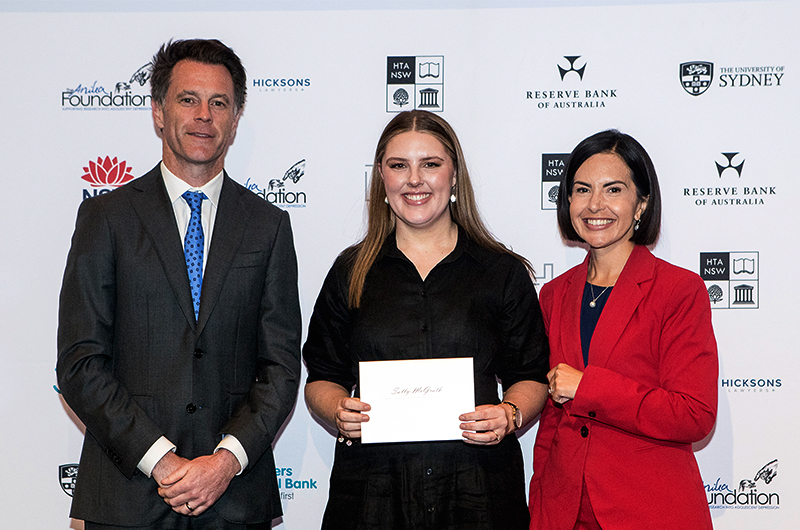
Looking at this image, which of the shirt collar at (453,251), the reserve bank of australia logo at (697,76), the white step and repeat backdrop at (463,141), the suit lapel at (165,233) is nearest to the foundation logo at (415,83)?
the white step and repeat backdrop at (463,141)

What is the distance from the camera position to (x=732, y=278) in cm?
331

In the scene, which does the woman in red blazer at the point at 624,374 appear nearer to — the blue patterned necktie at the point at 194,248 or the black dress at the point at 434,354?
the black dress at the point at 434,354

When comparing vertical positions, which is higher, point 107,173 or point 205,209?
point 107,173

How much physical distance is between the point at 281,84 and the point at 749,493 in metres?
3.09

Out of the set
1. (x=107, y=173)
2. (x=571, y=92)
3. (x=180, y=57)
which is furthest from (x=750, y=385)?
(x=107, y=173)

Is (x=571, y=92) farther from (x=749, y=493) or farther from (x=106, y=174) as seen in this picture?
(x=106, y=174)

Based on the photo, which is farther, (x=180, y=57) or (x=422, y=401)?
(x=180, y=57)

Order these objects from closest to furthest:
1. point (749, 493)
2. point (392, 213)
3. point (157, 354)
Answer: point (157, 354) < point (392, 213) < point (749, 493)

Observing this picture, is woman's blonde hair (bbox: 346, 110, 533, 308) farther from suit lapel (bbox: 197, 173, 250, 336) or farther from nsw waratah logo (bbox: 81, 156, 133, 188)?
nsw waratah logo (bbox: 81, 156, 133, 188)

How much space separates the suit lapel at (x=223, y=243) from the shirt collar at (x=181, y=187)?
0.07 ft

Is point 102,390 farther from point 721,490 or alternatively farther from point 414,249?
point 721,490

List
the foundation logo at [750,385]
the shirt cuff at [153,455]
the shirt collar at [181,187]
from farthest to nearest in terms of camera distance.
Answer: the foundation logo at [750,385], the shirt collar at [181,187], the shirt cuff at [153,455]

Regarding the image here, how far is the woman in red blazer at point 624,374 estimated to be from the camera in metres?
2.31

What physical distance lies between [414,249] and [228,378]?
86cm
